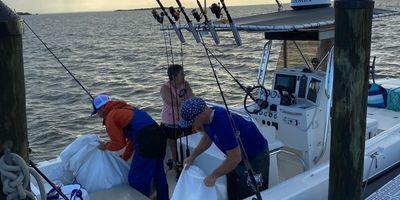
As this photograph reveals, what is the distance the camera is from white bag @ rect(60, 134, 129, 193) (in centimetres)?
498

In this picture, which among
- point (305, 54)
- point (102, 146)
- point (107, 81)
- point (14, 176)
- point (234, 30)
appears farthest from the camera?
point (107, 81)

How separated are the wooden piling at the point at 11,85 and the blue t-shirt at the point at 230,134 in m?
1.72

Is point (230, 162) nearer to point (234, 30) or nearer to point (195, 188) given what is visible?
point (195, 188)

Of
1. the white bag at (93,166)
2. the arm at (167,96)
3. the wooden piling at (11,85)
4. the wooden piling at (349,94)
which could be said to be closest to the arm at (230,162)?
the wooden piling at (349,94)

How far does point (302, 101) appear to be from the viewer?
5.35 m

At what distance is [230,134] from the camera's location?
12.5 ft

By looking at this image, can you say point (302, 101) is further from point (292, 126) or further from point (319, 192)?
point (319, 192)

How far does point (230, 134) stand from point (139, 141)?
47.8 inches

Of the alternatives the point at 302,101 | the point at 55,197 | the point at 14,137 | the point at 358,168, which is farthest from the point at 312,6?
the point at 14,137

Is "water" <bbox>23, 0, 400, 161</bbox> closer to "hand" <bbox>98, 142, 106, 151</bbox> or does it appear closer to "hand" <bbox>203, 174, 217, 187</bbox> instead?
"hand" <bbox>98, 142, 106, 151</bbox>

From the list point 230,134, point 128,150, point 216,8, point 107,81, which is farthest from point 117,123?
point 107,81

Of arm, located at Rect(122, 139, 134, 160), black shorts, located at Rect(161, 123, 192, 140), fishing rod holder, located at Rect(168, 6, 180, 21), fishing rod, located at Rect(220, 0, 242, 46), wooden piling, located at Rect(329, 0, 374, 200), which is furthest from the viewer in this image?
black shorts, located at Rect(161, 123, 192, 140)

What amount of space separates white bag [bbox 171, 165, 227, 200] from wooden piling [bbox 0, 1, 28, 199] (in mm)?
1816

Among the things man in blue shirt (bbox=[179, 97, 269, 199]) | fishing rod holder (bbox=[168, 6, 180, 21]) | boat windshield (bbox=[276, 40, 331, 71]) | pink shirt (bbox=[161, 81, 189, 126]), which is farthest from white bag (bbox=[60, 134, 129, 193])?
boat windshield (bbox=[276, 40, 331, 71])
